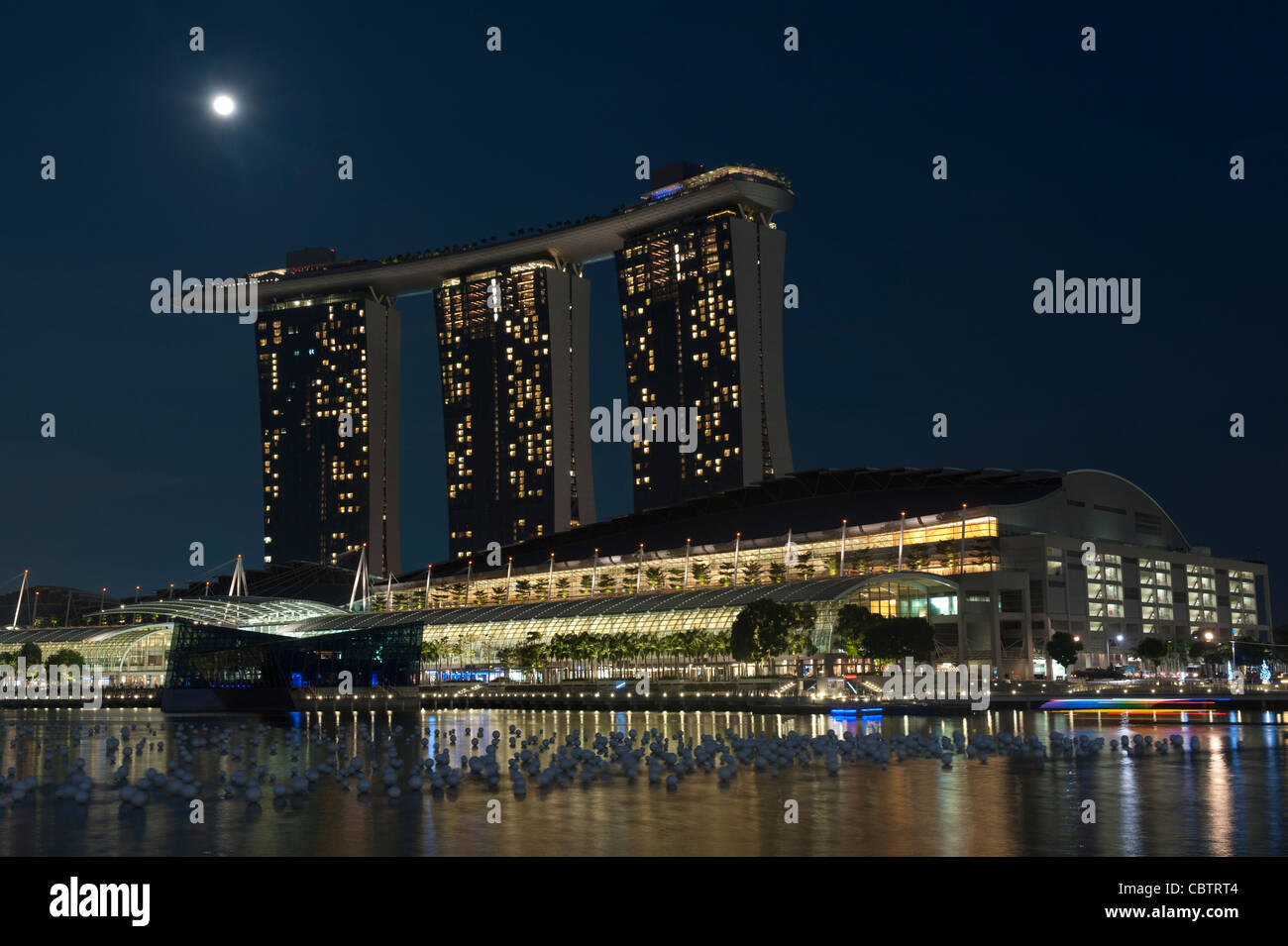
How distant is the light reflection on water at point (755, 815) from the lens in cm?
2298

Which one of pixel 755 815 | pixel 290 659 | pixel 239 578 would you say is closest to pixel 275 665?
pixel 290 659

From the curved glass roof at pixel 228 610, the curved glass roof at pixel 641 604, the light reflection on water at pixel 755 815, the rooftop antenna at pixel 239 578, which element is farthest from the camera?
the rooftop antenna at pixel 239 578

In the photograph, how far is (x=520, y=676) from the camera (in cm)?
13938

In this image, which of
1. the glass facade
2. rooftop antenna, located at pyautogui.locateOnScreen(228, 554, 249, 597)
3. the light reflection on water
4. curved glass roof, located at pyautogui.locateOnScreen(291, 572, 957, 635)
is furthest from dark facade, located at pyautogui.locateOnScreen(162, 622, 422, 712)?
rooftop antenna, located at pyautogui.locateOnScreen(228, 554, 249, 597)

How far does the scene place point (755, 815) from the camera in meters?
26.9

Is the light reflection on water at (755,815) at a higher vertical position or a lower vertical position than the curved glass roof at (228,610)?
lower

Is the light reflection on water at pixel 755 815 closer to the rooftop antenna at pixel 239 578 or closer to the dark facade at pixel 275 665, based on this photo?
the dark facade at pixel 275 665

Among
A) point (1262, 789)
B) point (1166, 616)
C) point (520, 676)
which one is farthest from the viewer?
point (1166, 616)

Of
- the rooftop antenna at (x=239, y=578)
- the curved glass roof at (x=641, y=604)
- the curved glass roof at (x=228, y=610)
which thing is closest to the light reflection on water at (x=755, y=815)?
the curved glass roof at (x=641, y=604)

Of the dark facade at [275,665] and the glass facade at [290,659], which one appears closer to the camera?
the dark facade at [275,665]

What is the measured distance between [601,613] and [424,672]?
25833 mm

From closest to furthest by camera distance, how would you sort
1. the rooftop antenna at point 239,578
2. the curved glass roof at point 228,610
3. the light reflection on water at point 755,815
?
1. the light reflection on water at point 755,815
2. the curved glass roof at point 228,610
3. the rooftop antenna at point 239,578
